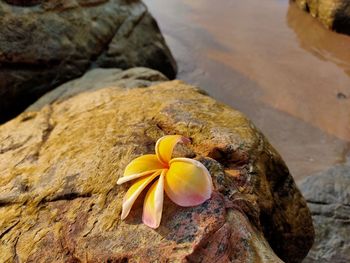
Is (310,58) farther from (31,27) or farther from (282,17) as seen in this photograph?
(31,27)

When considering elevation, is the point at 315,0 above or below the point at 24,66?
below

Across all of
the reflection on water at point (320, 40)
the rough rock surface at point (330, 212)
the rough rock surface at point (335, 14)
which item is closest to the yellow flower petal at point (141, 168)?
the rough rock surface at point (330, 212)

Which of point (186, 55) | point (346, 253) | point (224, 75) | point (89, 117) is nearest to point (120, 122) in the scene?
point (89, 117)

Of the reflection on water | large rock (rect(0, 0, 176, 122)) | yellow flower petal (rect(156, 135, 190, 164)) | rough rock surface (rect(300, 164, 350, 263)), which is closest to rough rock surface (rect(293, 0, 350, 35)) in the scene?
the reflection on water

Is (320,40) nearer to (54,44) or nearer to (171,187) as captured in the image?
(54,44)

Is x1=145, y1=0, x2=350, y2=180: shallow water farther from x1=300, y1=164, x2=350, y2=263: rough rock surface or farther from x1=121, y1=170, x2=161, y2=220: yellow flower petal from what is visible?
x1=121, y1=170, x2=161, y2=220: yellow flower petal

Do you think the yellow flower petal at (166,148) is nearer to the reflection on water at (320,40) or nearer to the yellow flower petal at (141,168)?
the yellow flower petal at (141,168)
